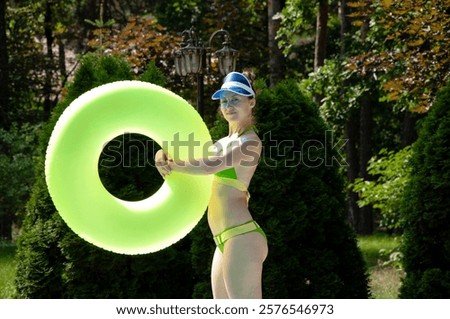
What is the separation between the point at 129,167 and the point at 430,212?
2.60 metres

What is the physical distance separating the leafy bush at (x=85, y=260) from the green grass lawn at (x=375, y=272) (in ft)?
2.77

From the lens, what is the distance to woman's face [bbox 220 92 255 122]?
520 centimetres

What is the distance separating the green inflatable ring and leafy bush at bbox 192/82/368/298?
1.66m

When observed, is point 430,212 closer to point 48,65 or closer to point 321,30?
point 321,30

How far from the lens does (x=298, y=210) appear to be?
22.1ft

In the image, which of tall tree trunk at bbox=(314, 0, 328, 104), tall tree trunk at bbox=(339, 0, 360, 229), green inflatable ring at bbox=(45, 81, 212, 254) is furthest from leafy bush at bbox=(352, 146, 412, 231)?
tall tree trunk at bbox=(339, 0, 360, 229)

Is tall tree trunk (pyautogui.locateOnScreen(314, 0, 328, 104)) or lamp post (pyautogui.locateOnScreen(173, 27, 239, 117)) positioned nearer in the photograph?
lamp post (pyautogui.locateOnScreen(173, 27, 239, 117))

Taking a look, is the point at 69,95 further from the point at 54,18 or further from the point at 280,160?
the point at 54,18

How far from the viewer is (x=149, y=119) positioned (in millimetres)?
5129

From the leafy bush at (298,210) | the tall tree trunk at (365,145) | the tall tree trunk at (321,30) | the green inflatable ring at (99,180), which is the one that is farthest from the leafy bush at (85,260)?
the tall tree trunk at (365,145)

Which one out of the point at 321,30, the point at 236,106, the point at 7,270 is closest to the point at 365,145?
the point at 321,30

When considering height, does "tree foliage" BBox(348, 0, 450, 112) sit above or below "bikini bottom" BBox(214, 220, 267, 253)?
above

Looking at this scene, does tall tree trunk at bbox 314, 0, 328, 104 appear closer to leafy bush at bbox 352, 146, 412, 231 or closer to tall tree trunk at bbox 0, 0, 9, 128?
leafy bush at bbox 352, 146, 412, 231

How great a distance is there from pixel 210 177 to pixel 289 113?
6.41 feet
